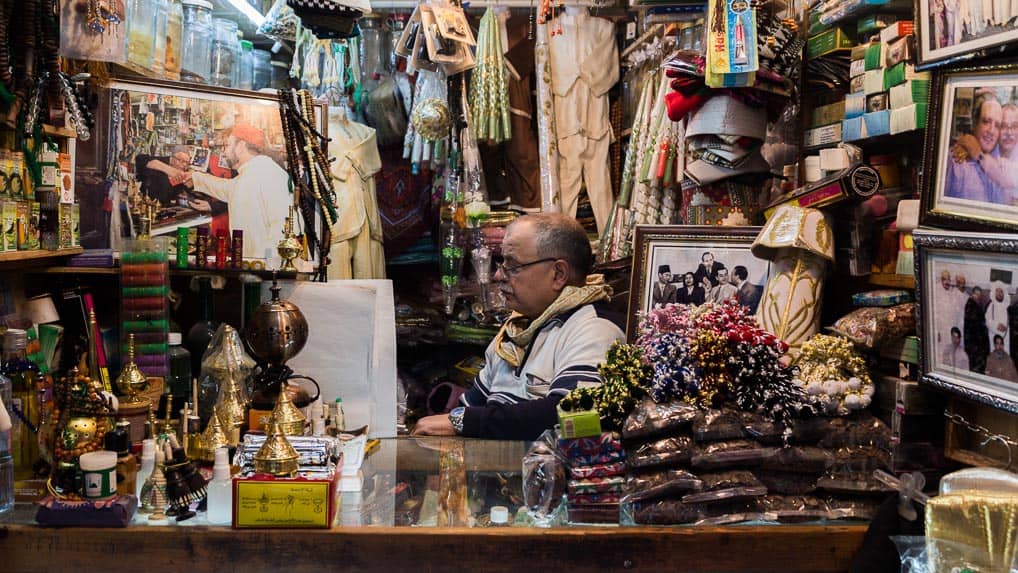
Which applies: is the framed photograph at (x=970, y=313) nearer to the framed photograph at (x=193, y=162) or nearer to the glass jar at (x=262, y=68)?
the framed photograph at (x=193, y=162)

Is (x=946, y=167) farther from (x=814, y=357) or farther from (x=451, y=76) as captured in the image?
(x=451, y=76)

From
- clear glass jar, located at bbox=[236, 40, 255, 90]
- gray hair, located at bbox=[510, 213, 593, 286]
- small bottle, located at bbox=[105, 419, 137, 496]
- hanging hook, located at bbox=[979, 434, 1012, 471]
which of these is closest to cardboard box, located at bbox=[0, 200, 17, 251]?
small bottle, located at bbox=[105, 419, 137, 496]

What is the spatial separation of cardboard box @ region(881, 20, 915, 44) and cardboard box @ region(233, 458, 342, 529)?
1833mm

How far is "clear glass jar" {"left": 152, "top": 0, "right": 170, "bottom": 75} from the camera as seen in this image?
320cm

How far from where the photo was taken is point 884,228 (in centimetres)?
257

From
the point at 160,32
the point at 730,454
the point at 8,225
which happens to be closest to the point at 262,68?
the point at 160,32

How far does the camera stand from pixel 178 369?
2.98 meters

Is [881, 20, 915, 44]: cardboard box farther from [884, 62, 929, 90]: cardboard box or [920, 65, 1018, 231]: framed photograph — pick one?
[920, 65, 1018, 231]: framed photograph

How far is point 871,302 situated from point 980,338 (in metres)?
0.43

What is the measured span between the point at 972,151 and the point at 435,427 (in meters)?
1.95

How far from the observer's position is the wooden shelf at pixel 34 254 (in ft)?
7.45

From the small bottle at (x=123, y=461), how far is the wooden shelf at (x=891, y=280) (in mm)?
1937

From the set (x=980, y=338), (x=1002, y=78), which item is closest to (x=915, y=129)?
(x=1002, y=78)

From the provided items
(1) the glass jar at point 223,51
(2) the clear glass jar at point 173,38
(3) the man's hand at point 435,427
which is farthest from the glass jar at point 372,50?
(3) the man's hand at point 435,427
